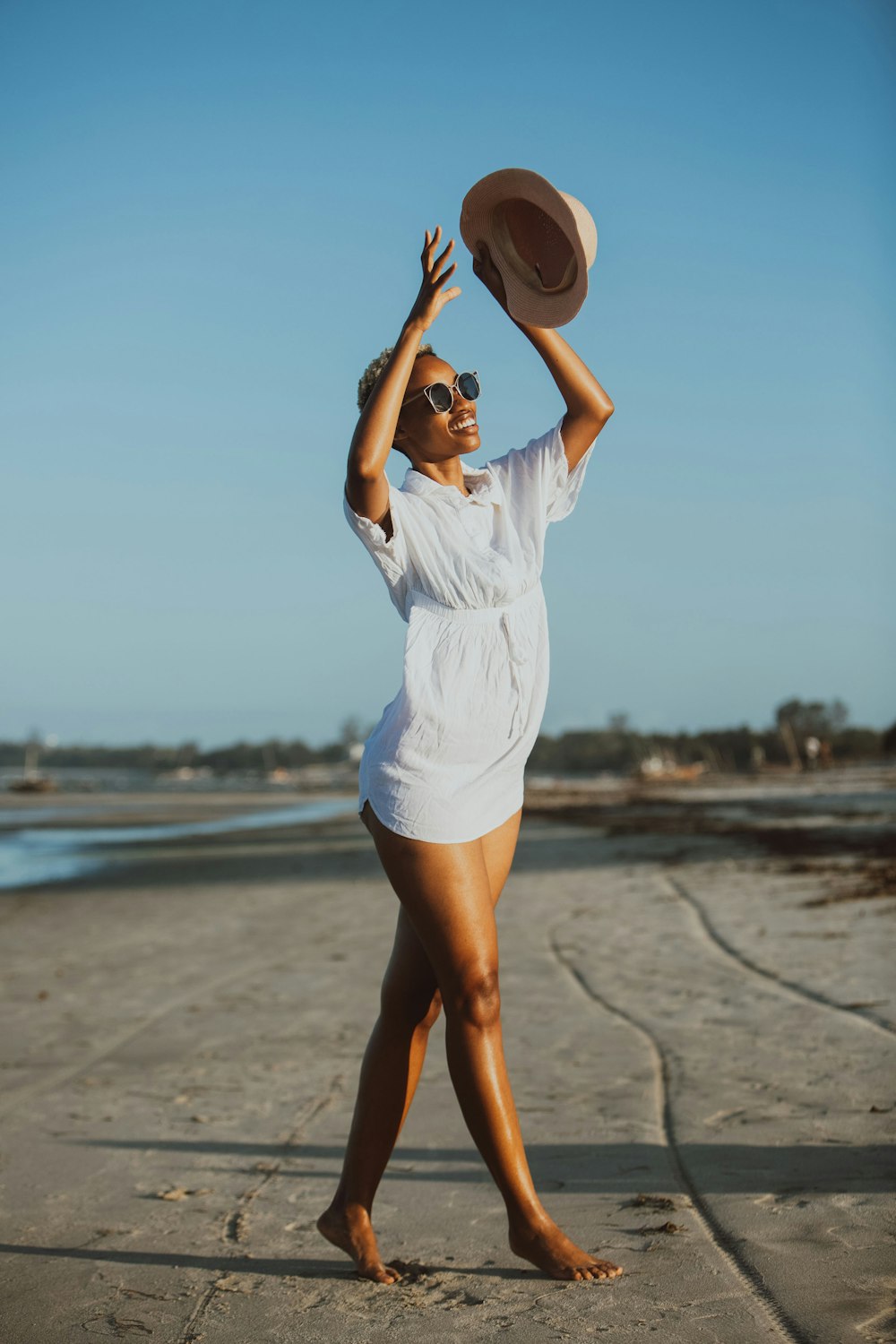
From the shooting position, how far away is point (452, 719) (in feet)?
8.31

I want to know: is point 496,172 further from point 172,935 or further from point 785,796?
point 785,796

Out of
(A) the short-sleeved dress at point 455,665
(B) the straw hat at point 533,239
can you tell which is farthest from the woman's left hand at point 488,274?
(A) the short-sleeved dress at point 455,665

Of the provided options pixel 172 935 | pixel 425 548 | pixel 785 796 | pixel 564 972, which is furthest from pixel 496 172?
pixel 785 796

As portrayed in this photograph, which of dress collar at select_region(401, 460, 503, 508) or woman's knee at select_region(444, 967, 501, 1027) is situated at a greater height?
dress collar at select_region(401, 460, 503, 508)

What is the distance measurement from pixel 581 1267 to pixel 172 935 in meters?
7.78

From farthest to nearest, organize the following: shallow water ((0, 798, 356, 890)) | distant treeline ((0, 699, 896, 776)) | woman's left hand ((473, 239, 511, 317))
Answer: distant treeline ((0, 699, 896, 776))
shallow water ((0, 798, 356, 890))
woman's left hand ((473, 239, 511, 317))

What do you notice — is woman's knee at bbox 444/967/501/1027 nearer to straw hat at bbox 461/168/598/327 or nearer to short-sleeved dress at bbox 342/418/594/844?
short-sleeved dress at bbox 342/418/594/844

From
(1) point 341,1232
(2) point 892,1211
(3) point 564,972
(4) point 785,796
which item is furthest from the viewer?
(4) point 785,796

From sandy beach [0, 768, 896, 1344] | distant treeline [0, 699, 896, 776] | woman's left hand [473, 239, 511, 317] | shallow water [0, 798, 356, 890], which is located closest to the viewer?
sandy beach [0, 768, 896, 1344]

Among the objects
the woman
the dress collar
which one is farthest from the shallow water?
the dress collar

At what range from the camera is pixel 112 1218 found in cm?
317

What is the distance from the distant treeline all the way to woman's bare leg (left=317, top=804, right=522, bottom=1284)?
54.7 meters

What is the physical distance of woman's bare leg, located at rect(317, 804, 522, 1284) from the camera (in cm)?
267

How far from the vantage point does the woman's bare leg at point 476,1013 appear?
8.09 feet
